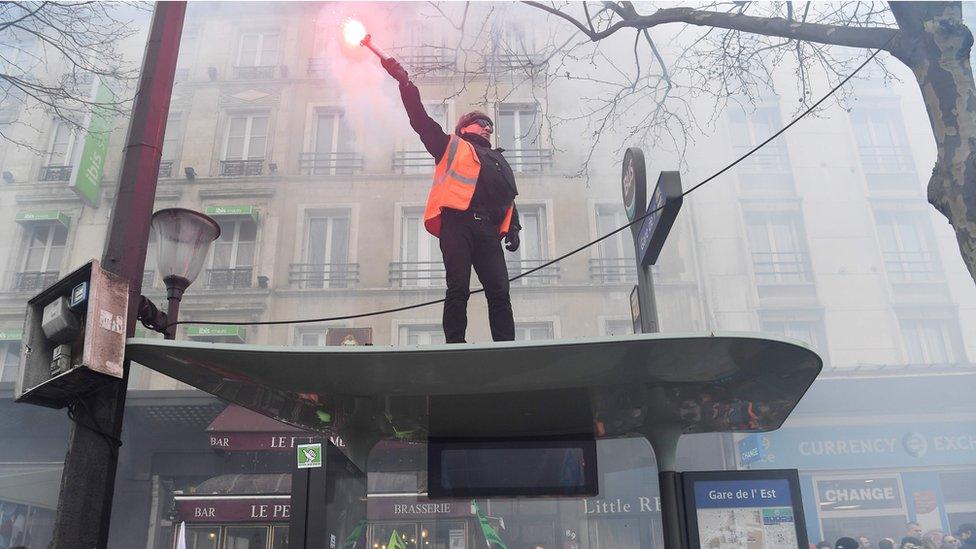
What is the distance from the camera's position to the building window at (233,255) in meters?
12.3

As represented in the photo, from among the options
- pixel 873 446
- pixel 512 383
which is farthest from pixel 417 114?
pixel 873 446

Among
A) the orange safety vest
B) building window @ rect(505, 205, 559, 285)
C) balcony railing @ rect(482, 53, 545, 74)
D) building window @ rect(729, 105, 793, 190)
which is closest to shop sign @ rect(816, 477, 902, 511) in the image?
building window @ rect(729, 105, 793, 190)

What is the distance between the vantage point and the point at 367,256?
12.6m

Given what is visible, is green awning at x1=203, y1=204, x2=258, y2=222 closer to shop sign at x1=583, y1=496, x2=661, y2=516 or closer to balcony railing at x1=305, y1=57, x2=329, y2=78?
balcony railing at x1=305, y1=57, x2=329, y2=78

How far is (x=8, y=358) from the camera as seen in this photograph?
12.1 meters

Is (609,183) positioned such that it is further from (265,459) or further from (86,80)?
(86,80)

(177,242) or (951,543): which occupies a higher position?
(177,242)

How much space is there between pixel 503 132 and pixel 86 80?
734 centimetres

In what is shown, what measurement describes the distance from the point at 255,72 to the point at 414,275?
16.8 ft

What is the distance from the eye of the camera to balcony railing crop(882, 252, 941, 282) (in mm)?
13594

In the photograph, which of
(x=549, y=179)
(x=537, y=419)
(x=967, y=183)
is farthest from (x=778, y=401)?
(x=549, y=179)

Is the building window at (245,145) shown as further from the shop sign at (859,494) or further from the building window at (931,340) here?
the building window at (931,340)

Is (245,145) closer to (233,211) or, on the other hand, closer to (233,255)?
(233,211)

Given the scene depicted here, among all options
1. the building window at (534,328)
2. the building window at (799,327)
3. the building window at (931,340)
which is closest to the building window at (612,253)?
the building window at (534,328)
